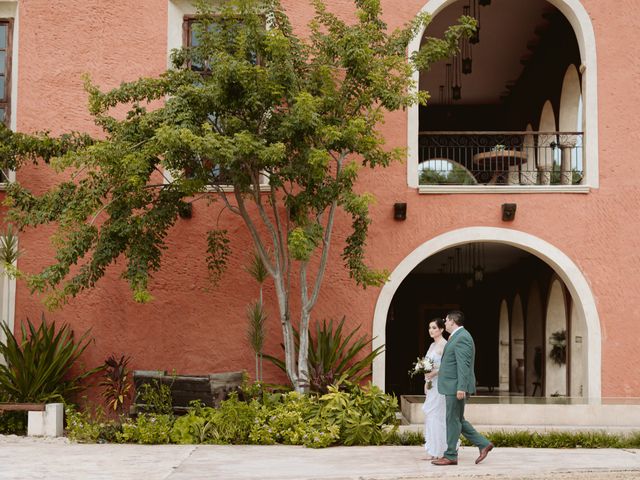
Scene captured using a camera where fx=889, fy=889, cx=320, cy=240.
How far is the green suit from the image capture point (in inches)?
314

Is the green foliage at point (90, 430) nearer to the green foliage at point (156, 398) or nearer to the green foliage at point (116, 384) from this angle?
the green foliage at point (156, 398)

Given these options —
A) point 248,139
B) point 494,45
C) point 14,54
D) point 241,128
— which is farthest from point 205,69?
point 494,45

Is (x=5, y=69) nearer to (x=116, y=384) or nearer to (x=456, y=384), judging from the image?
(x=116, y=384)

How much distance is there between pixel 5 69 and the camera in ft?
40.2

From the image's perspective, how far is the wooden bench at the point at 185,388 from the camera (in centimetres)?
1023

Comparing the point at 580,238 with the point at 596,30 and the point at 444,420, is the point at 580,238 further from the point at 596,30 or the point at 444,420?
the point at 444,420

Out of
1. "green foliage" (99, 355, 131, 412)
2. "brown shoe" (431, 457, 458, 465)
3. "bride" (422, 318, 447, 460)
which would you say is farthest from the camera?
"green foliage" (99, 355, 131, 412)

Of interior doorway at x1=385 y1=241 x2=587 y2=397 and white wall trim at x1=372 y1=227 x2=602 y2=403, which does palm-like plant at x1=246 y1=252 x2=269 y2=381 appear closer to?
white wall trim at x1=372 y1=227 x2=602 y2=403

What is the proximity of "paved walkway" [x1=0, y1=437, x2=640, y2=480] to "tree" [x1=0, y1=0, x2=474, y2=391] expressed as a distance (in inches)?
64.1

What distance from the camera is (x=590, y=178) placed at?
460 inches

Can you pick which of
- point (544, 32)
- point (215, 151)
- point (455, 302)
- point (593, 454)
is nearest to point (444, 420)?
point (593, 454)

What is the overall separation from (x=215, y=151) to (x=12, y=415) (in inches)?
176

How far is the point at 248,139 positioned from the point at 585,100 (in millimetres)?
5042

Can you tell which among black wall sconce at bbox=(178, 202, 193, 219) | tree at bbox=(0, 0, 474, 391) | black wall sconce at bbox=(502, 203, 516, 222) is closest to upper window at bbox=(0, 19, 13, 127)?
tree at bbox=(0, 0, 474, 391)
